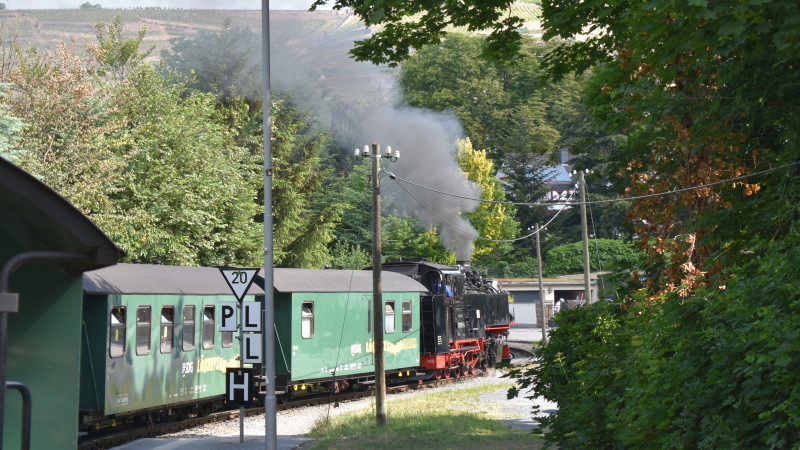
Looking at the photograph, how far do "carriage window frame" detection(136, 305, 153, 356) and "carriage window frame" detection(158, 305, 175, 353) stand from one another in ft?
1.13

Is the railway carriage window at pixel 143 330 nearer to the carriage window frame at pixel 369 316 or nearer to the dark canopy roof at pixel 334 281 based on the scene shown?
the dark canopy roof at pixel 334 281

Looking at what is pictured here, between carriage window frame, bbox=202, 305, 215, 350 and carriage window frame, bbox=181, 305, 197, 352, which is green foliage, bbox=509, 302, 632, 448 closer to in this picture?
carriage window frame, bbox=181, 305, 197, 352

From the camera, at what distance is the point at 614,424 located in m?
7.83

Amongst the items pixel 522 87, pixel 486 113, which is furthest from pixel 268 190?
pixel 522 87

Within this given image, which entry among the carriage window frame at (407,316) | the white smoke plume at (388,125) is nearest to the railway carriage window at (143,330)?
the carriage window frame at (407,316)

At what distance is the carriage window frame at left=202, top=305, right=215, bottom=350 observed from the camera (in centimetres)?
1739

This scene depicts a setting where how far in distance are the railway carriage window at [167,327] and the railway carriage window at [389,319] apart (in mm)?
7683

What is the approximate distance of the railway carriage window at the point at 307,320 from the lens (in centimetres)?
1989

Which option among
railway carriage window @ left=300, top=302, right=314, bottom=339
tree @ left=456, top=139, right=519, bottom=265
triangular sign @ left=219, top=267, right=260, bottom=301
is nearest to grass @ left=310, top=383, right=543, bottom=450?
railway carriage window @ left=300, top=302, right=314, bottom=339

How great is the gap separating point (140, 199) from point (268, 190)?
1460 centimetres

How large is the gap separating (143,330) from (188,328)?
151cm

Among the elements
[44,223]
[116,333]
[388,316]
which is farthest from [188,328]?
[44,223]

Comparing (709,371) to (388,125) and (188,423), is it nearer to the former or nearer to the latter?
(188,423)

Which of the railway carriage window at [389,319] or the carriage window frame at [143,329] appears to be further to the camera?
the railway carriage window at [389,319]
